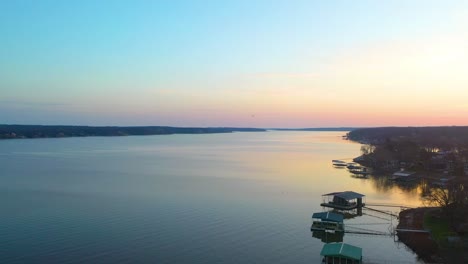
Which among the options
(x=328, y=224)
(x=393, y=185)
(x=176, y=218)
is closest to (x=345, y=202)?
(x=328, y=224)

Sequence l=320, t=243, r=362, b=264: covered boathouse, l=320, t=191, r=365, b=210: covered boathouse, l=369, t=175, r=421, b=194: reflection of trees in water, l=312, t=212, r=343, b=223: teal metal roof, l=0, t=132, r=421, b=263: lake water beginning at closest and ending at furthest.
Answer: l=320, t=243, r=362, b=264: covered boathouse
l=0, t=132, r=421, b=263: lake water
l=312, t=212, r=343, b=223: teal metal roof
l=320, t=191, r=365, b=210: covered boathouse
l=369, t=175, r=421, b=194: reflection of trees in water

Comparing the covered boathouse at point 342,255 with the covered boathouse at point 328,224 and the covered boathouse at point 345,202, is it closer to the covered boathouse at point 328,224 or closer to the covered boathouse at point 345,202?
the covered boathouse at point 328,224

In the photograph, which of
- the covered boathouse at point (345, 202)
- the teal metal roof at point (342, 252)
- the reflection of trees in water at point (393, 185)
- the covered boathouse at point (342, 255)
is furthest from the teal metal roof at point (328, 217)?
the reflection of trees in water at point (393, 185)

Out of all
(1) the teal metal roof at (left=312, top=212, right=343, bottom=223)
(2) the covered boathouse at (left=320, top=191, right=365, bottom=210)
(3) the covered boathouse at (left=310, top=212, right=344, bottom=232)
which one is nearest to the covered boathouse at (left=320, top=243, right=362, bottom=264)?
(3) the covered boathouse at (left=310, top=212, right=344, bottom=232)

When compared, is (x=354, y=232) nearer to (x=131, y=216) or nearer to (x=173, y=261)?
(x=173, y=261)

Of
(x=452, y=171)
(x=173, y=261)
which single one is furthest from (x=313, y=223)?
(x=452, y=171)

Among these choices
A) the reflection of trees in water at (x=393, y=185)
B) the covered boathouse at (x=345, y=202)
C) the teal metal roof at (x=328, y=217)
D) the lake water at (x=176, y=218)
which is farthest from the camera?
the reflection of trees in water at (x=393, y=185)

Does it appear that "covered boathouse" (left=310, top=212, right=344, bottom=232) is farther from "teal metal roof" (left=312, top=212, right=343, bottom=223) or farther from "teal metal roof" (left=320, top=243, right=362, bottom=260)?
"teal metal roof" (left=320, top=243, right=362, bottom=260)
